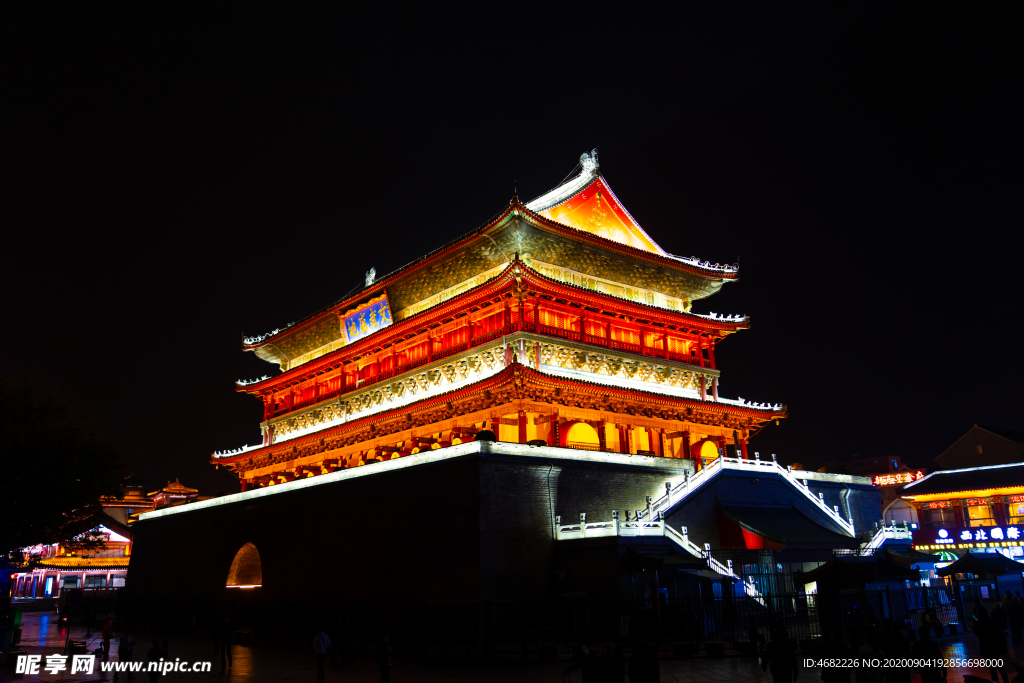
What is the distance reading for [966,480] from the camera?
1970 inches

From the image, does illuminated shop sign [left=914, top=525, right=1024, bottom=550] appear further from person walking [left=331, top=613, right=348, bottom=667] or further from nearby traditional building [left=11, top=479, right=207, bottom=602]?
nearby traditional building [left=11, top=479, right=207, bottom=602]

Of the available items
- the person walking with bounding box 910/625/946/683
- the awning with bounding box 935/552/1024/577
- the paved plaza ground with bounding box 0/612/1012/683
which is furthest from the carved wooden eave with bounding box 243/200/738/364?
the person walking with bounding box 910/625/946/683

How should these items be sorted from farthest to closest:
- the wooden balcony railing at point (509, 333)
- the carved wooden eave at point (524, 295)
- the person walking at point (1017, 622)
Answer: the wooden balcony railing at point (509, 333), the carved wooden eave at point (524, 295), the person walking at point (1017, 622)

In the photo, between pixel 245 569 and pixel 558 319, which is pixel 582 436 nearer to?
pixel 558 319

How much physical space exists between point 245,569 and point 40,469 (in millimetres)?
9891

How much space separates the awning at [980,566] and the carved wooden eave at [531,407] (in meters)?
12.3

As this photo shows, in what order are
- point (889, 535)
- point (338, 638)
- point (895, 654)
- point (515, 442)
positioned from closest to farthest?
point (895, 654) < point (338, 638) < point (515, 442) < point (889, 535)

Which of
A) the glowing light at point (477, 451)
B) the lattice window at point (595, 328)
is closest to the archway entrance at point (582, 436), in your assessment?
the lattice window at point (595, 328)

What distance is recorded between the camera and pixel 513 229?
33125 millimetres

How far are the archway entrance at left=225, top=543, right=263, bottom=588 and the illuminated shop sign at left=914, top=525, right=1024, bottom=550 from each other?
125 ft

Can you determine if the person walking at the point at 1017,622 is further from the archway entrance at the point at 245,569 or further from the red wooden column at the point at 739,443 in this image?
the archway entrance at the point at 245,569

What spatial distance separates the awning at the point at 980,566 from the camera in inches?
962

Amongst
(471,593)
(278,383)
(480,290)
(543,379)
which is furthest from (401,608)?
(278,383)

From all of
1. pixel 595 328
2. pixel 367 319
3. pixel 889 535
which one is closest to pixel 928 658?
pixel 889 535
